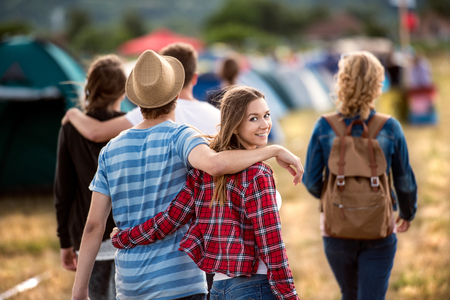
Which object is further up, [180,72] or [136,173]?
[180,72]

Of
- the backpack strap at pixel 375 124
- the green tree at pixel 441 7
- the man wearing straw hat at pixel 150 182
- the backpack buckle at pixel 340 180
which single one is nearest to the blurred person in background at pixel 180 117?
the man wearing straw hat at pixel 150 182

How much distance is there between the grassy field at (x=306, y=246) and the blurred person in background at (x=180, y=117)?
5.85 feet

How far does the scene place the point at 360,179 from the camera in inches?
95.6

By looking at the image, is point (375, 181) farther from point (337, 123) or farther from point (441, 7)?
point (441, 7)

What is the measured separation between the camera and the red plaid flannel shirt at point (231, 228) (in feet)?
5.31

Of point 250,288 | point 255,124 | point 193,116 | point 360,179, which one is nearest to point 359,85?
point 360,179

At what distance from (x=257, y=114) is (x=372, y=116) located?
0.99 meters

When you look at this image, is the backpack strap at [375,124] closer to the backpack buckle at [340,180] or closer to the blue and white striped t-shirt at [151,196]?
the backpack buckle at [340,180]

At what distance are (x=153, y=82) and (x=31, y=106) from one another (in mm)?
5589

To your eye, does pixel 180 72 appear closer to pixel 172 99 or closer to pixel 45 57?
pixel 172 99

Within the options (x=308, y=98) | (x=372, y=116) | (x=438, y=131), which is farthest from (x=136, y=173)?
(x=308, y=98)

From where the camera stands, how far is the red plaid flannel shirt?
162cm

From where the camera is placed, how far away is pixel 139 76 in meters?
1.81

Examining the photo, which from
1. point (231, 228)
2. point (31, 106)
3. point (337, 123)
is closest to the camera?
point (231, 228)
